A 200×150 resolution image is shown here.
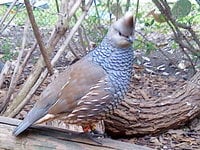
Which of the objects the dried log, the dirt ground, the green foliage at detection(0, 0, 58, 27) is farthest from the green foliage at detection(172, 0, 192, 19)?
the green foliage at detection(0, 0, 58, 27)

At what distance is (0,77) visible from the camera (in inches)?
157

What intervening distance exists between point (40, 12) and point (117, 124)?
3.00 meters

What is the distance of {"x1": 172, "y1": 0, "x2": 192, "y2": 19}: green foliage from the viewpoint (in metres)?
4.09

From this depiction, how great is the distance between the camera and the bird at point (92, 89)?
102 inches

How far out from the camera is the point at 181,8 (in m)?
4.16

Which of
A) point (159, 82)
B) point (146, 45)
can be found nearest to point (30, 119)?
point (146, 45)

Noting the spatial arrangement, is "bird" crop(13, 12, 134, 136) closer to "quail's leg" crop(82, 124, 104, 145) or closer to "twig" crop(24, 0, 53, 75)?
"quail's leg" crop(82, 124, 104, 145)

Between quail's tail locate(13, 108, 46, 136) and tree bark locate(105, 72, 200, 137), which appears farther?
tree bark locate(105, 72, 200, 137)

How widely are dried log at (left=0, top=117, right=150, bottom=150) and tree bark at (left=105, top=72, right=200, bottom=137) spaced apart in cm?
110

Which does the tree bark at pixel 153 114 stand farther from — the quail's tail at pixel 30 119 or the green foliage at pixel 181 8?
the quail's tail at pixel 30 119

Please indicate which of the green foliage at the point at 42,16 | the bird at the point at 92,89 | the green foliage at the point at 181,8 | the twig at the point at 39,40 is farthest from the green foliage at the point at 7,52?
the bird at the point at 92,89

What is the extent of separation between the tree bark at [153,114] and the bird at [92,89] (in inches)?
45.4

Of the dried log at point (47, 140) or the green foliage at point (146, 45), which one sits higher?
the green foliage at point (146, 45)

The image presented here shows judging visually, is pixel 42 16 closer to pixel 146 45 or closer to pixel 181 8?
pixel 146 45
